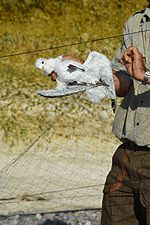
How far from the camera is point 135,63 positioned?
388 cm

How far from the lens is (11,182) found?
8062 mm

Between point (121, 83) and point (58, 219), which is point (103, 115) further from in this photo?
point (121, 83)

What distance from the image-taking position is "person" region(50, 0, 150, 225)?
437cm

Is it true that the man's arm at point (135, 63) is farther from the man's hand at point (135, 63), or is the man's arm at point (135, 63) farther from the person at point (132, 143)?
the person at point (132, 143)

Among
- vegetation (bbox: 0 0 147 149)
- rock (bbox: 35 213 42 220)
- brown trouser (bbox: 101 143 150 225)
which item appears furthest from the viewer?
vegetation (bbox: 0 0 147 149)

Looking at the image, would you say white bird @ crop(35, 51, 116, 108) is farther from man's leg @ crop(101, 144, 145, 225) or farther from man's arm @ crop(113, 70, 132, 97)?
man's leg @ crop(101, 144, 145, 225)

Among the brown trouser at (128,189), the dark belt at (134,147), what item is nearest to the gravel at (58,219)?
the brown trouser at (128,189)

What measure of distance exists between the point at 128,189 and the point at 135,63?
1.11 meters

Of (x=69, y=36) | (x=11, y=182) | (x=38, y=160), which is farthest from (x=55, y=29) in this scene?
(x=11, y=182)

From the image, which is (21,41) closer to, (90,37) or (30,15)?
(30,15)

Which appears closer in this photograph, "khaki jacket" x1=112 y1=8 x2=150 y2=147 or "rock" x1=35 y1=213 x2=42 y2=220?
"khaki jacket" x1=112 y1=8 x2=150 y2=147

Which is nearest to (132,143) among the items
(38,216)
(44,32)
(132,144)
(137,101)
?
(132,144)

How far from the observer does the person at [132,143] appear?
4367mm

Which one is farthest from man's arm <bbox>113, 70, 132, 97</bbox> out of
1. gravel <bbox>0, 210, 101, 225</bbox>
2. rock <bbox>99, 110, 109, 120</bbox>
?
rock <bbox>99, 110, 109, 120</bbox>
